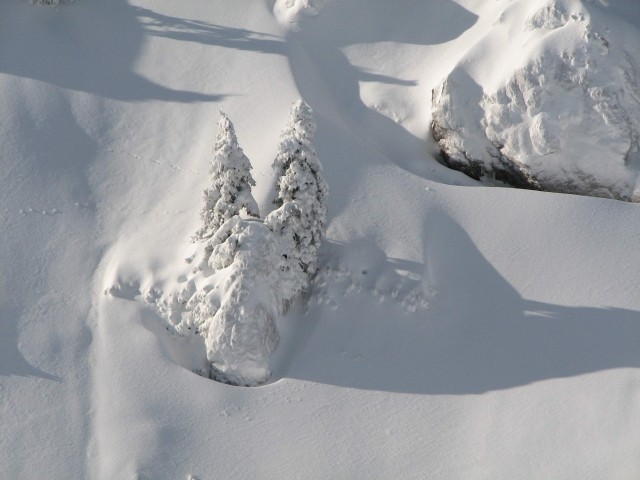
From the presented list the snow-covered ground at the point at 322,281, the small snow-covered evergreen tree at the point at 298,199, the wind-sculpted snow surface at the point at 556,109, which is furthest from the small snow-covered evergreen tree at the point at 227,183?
the wind-sculpted snow surface at the point at 556,109

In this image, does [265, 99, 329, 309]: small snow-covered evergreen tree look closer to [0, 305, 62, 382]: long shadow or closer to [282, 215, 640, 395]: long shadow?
[282, 215, 640, 395]: long shadow

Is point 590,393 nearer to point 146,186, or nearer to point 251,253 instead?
point 251,253

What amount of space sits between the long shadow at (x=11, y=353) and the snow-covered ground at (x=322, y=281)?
0.20 feet

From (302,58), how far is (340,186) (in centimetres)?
694

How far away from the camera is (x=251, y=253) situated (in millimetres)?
26125

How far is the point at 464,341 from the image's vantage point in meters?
26.6

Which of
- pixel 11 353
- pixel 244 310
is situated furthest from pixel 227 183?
pixel 11 353

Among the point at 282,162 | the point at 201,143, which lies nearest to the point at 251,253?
the point at 282,162

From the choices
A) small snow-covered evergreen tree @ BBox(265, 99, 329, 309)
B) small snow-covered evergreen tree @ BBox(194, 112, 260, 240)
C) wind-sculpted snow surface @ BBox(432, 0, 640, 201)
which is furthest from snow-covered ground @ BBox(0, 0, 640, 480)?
small snow-covered evergreen tree @ BBox(194, 112, 260, 240)

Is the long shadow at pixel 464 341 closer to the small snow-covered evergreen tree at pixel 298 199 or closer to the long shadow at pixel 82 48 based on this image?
the small snow-covered evergreen tree at pixel 298 199

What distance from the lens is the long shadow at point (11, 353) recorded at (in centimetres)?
2614

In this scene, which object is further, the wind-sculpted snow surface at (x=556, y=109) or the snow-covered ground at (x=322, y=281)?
the wind-sculpted snow surface at (x=556, y=109)

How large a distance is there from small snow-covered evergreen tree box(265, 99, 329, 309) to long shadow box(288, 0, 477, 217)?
3585 millimetres

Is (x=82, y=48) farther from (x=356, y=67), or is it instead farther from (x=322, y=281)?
(x=322, y=281)
